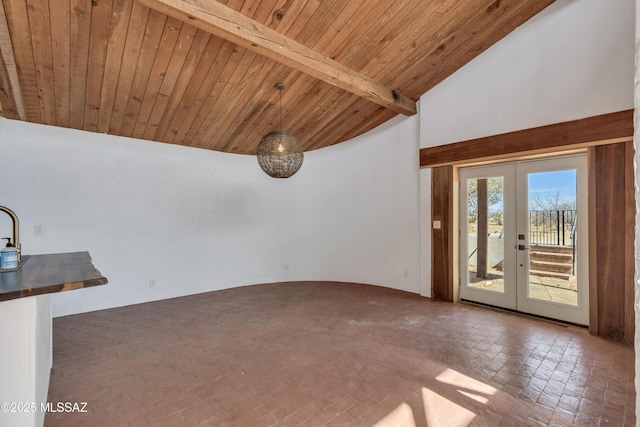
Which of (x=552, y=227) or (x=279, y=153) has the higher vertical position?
(x=279, y=153)

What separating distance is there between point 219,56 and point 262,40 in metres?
0.71

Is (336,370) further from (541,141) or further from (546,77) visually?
(546,77)

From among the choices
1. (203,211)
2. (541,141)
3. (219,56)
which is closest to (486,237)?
(541,141)

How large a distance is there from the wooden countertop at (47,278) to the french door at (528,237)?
4.67 metres

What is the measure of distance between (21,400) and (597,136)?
17.6ft

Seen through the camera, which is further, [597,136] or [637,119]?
[597,136]

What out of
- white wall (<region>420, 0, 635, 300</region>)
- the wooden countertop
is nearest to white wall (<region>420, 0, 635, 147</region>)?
white wall (<region>420, 0, 635, 300</region>)

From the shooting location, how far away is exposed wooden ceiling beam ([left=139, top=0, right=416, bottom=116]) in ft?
8.10

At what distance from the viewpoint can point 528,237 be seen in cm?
389

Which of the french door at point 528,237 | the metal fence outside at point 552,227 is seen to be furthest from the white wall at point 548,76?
the metal fence outside at point 552,227

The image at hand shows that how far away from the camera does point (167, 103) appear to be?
12.9 feet

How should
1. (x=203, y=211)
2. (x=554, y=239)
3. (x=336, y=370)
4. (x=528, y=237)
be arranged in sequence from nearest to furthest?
(x=336, y=370), (x=554, y=239), (x=528, y=237), (x=203, y=211)

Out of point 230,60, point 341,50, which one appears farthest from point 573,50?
point 230,60

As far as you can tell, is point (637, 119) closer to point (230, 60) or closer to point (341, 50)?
point (341, 50)
